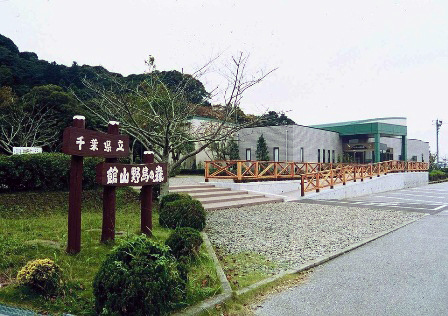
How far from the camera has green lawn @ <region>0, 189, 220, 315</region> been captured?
11.6ft

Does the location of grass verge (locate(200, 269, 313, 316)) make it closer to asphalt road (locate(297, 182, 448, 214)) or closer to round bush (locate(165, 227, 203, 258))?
round bush (locate(165, 227, 203, 258))

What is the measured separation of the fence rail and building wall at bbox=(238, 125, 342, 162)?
3991mm

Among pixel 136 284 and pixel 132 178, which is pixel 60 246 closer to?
pixel 132 178

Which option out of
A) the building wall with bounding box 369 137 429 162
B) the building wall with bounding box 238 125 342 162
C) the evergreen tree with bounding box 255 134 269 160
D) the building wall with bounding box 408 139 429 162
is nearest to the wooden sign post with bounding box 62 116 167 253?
the building wall with bounding box 238 125 342 162

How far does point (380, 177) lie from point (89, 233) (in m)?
19.8

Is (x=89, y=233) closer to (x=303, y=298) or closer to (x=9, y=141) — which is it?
(x=303, y=298)

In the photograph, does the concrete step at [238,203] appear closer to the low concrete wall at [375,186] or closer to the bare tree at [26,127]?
the low concrete wall at [375,186]

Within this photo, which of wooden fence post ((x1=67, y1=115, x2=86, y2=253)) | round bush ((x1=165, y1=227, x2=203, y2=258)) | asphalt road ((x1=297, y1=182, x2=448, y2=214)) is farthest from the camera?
asphalt road ((x1=297, y1=182, x2=448, y2=214))

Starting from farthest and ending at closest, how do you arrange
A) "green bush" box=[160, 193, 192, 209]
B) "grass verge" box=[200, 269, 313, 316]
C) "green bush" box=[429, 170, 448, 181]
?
"green bush" box=[429, 170, 448, 181], "green bush" box=[160, 193, 192, 209], "grass verge" box=[200, 269, 313, 316]

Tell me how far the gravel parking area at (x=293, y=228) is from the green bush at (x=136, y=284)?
6.74 feet

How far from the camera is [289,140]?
85.8 ft

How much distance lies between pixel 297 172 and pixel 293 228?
11740mm

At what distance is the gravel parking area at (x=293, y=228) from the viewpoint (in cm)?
609

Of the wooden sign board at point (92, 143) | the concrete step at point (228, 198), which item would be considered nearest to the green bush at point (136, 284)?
the wooden sign board at point (92, 143)
